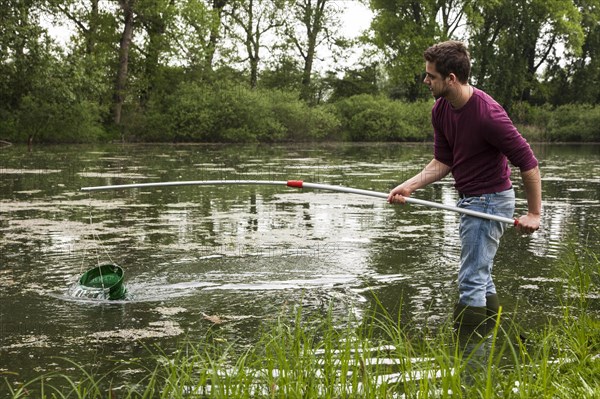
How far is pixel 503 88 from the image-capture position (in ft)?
171

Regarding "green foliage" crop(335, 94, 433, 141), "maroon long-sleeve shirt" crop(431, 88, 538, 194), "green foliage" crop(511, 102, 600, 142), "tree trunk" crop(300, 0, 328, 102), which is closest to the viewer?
"maroon long-sleeve shirt" crop(431, 88, 538, 194)

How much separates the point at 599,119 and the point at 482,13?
1159cm

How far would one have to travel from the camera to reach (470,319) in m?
5.01

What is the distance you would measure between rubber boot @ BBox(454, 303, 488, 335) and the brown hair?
139 cm

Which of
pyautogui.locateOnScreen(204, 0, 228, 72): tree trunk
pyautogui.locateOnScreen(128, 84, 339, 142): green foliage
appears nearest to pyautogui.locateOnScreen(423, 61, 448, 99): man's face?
pyautogui.locateOnScreen(128, 84, 339, 142): green foliage

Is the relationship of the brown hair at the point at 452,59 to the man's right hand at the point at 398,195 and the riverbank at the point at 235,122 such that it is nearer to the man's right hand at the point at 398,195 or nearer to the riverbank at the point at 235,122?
the man's right hand at the point at 398,195

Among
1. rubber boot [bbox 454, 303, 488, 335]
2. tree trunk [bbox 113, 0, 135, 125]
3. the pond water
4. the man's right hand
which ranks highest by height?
tree trunk [bbox 113, 0, 135, 125]

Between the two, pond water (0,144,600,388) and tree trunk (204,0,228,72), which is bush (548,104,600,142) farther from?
pond water (0,144,600,388)

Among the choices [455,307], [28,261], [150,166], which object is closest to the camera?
[455,307]

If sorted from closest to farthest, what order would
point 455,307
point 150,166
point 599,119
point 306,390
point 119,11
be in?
point 306,390 → point 455,307 → point 150,166 → point 119,11 → point 599,119

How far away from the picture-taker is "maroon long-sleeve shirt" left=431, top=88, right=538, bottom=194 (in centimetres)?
450

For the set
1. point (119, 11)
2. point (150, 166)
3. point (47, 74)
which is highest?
point (119, 11)

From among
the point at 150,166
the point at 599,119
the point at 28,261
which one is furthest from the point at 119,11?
the point at 28,261

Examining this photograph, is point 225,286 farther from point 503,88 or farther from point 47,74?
point 503,88
